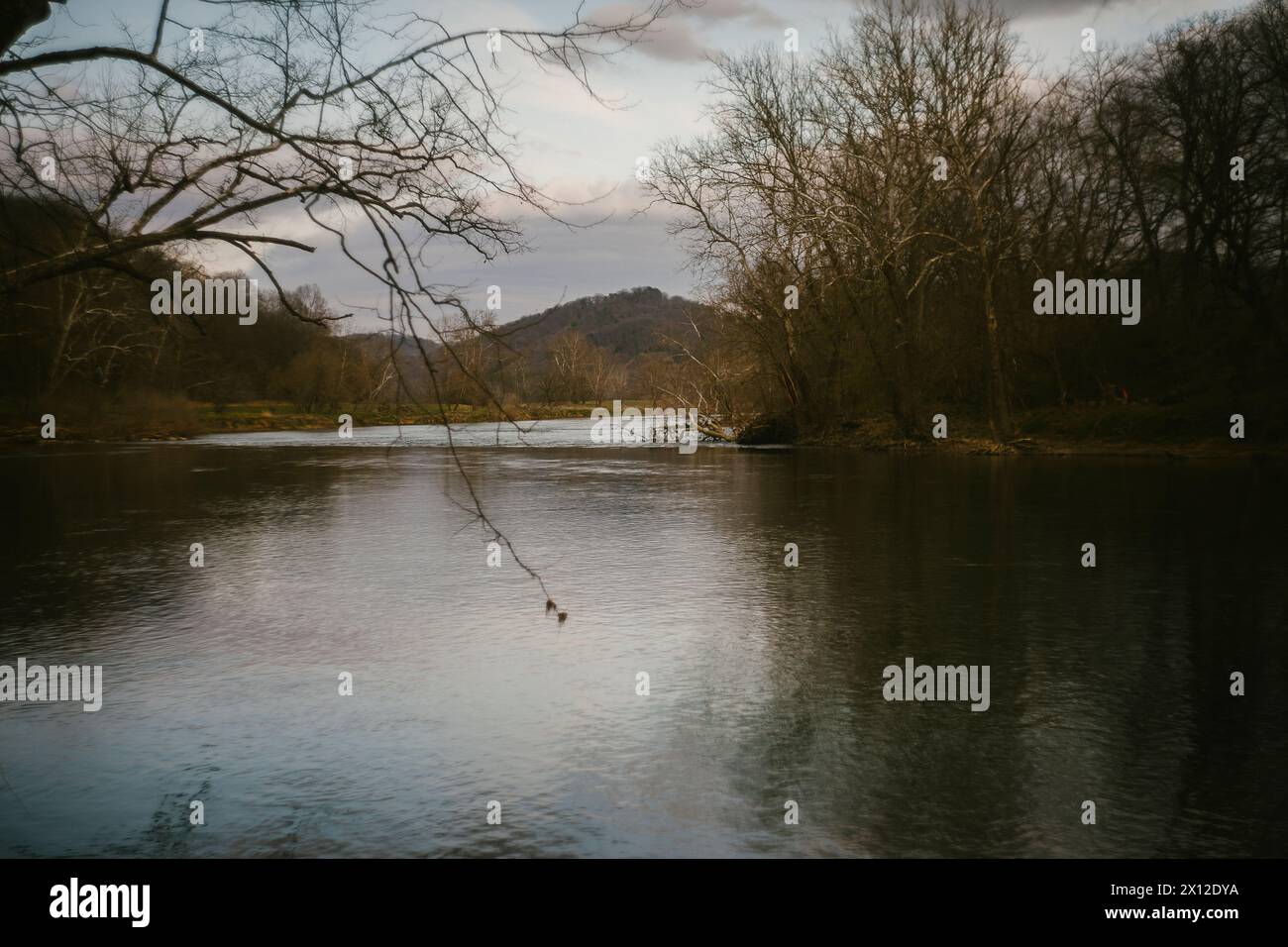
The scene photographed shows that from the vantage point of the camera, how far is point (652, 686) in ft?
22.0

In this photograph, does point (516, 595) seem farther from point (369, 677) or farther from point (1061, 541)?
point (1061, 541)

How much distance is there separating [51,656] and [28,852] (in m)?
3.92

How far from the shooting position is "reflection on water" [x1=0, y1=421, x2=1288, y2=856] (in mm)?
4500

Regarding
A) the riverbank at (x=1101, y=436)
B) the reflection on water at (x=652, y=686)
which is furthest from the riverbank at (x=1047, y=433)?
the reflection on water at (x=652, y=686)

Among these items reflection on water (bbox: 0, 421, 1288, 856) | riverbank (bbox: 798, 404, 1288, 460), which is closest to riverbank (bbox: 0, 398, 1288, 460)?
riverbank (bbox: 798, 404, 1288, 460)

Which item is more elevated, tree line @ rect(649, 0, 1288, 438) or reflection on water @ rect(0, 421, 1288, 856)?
tree line @ rect(649, 0, 1288, 438)

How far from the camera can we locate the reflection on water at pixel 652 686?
4500mm

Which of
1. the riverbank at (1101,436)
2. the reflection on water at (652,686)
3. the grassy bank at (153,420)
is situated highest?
the grassy bank at (153,420)

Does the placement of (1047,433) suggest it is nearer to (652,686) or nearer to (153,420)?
(652,686)

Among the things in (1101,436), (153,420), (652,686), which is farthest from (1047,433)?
(153,420)

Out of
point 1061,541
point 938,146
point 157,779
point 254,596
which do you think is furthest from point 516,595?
point 938,146

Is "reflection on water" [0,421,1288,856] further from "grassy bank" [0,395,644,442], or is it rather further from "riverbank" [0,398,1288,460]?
"grassy bank" [0,395,644,442]

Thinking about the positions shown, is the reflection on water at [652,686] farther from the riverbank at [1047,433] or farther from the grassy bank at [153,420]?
the grassy bank at [153,420]
